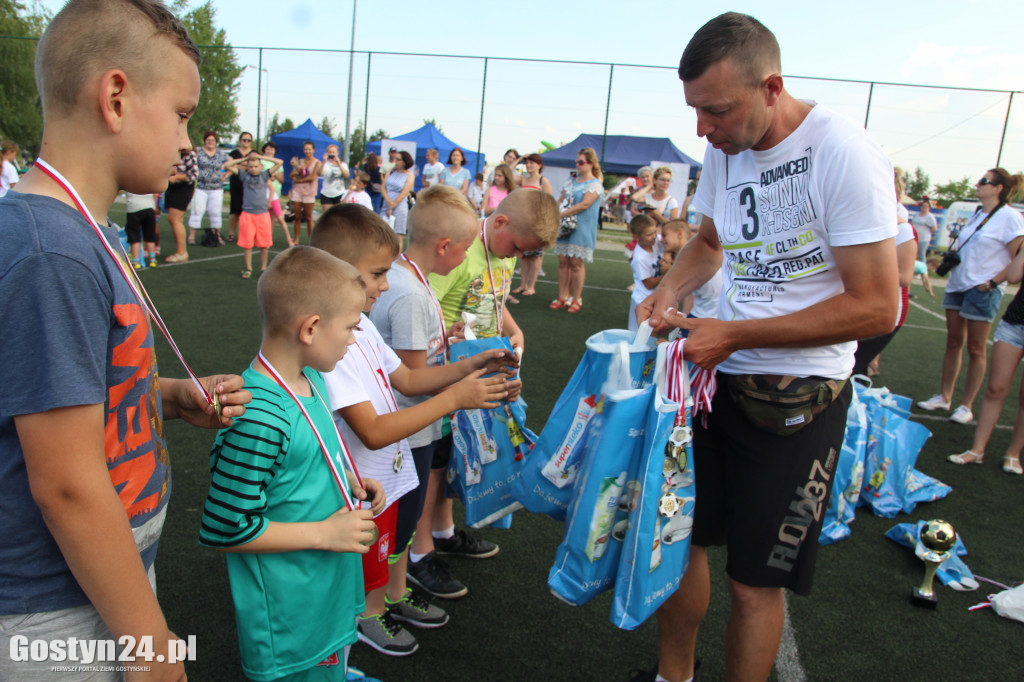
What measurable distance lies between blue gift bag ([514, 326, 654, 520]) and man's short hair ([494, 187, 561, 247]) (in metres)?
0.92

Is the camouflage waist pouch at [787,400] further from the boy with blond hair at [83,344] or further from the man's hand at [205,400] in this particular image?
the boy with blond hair at [83,344]

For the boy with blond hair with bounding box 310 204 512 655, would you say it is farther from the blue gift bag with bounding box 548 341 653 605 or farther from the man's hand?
the man's hand

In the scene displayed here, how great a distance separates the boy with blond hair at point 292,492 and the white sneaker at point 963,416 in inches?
233

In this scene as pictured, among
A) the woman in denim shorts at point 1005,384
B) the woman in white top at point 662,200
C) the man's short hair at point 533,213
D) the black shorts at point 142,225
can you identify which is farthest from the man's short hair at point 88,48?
the black shorts at point 142,225

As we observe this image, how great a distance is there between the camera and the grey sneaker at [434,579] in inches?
109

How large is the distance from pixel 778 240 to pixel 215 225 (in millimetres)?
12376

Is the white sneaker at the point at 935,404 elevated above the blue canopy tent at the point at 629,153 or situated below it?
below

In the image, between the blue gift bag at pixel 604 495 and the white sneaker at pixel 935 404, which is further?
the white sneaker at pixel 935 404

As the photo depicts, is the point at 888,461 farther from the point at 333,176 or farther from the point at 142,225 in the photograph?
the point at 333,176

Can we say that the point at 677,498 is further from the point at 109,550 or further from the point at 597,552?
the point at 109,550

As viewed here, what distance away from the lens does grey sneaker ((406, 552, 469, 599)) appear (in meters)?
2.78

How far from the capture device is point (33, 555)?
993 millimetres

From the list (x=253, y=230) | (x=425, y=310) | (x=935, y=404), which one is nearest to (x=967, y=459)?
→ (x=935, y=404)

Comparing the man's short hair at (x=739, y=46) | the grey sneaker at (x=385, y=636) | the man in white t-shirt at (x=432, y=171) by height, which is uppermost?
the man in white t-shirt at (x=432, y=171)
